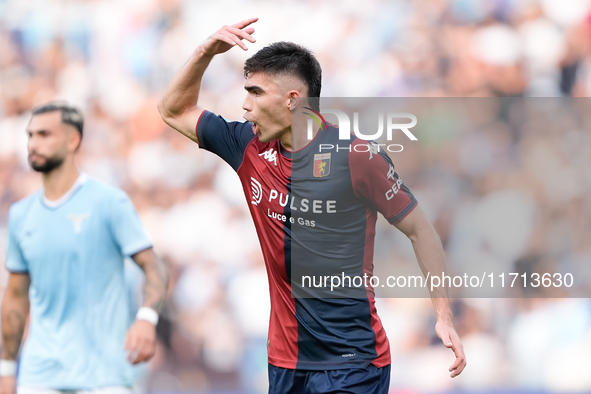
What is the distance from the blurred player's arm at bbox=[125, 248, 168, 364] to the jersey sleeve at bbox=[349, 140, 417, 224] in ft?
5.24

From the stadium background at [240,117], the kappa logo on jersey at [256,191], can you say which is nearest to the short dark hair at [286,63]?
the kappa logo on jersey at [256,191]

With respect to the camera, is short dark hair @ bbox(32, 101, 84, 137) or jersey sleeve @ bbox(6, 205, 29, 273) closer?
jersey sleeve @ bbox(6, 205, 29, 273)

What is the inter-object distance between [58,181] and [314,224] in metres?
2.13

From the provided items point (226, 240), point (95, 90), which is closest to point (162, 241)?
point (226, 240)

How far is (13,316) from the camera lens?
3896 mm

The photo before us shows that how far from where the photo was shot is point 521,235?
543 cm

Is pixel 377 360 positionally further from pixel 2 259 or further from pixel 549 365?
pixel 2 259

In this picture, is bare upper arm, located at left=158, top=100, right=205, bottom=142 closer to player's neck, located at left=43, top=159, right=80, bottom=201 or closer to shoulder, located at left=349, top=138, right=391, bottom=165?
shoulder, located at left=349, top=138, right=391, bottom=165

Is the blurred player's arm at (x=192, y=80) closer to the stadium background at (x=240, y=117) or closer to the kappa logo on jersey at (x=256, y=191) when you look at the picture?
the kappa logo on jersey at (x=256, y=191)

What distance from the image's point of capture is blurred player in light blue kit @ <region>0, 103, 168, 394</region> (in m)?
3.66

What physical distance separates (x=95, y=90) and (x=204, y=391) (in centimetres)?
312

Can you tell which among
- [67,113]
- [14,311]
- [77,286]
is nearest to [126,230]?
[77,286]

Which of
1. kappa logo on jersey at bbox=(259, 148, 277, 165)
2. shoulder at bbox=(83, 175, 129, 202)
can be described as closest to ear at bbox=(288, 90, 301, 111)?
kappa logo on jersey at bbox=(259, 148, 277, 165)

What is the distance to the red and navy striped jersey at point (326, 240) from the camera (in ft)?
9.01
